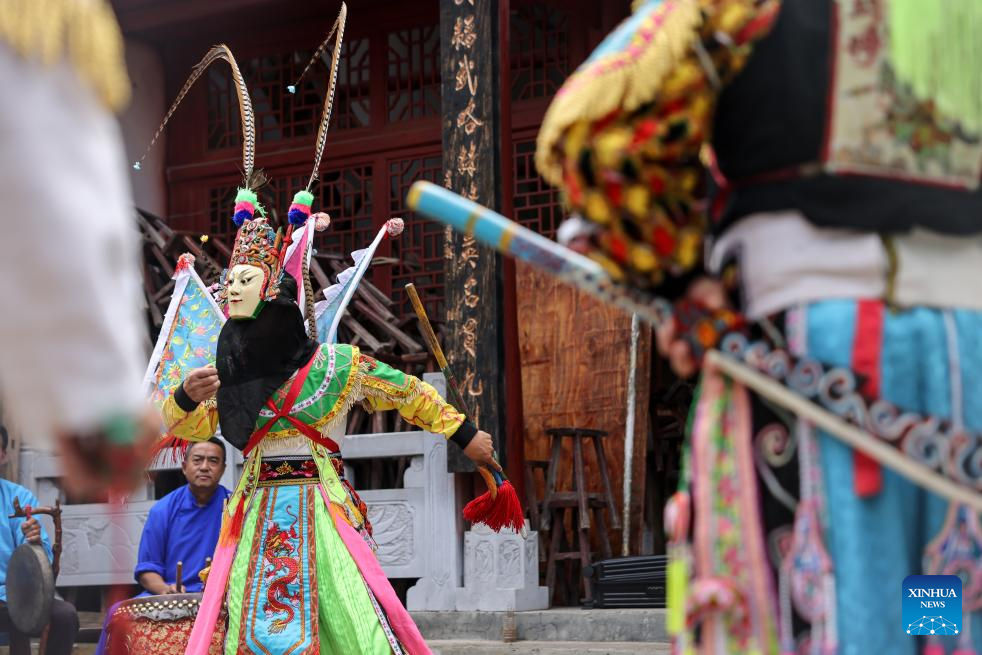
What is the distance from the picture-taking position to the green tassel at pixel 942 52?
7.45 feet

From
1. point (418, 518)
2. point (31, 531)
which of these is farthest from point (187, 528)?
point (418, 518)

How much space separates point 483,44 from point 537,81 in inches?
65.2

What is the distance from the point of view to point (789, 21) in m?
2.29

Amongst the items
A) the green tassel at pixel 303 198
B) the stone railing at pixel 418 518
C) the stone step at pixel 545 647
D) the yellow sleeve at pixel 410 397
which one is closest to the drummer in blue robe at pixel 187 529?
the stone railing at pixel 418 518

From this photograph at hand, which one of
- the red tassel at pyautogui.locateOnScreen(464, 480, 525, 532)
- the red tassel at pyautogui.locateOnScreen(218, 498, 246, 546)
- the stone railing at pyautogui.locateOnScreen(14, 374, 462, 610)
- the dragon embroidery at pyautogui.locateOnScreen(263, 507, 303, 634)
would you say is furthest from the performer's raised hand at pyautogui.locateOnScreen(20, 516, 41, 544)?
the red tassel at pyautogui.locateOnScreen(464, 480, 525, 532)

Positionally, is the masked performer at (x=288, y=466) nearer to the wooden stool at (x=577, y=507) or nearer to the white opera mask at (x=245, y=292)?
the white opera mask at (x=245, y=292)

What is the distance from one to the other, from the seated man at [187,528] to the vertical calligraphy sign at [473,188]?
1.28 meters

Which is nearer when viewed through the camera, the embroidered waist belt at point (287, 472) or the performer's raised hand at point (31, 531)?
the embroidered waist belt at point (287, 472)

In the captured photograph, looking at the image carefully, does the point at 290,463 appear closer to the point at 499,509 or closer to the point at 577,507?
the point at 499,509

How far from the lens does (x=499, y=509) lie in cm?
526

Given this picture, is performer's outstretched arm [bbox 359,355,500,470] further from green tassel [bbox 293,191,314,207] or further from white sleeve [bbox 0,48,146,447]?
white sleeve [bbox 0,48,146,447]

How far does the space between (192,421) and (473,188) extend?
2593 millimetres

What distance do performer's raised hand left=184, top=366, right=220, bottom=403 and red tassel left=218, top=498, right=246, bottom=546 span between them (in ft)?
1.50

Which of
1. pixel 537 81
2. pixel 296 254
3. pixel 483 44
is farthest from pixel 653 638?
pixel 537 81
